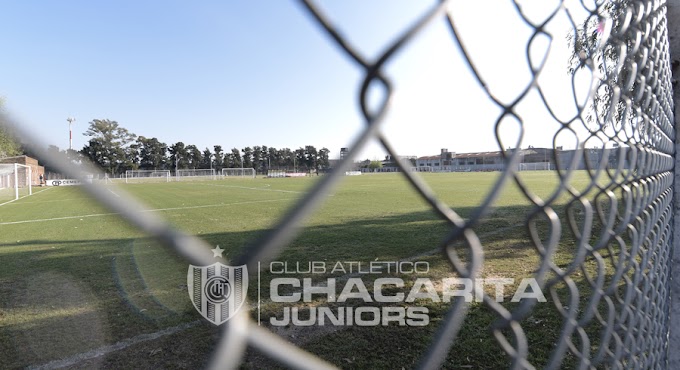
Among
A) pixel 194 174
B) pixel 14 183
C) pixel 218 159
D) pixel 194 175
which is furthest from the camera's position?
pixel 218 159

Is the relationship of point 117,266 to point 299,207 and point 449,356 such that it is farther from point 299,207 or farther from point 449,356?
point 299,207

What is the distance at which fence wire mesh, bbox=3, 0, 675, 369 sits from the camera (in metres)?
0.37

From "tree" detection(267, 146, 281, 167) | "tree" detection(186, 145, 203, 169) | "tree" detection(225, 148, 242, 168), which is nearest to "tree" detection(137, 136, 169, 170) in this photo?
"tree" detection(186, 145, 203, 169)

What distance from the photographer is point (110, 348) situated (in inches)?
107

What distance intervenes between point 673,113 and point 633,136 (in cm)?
67

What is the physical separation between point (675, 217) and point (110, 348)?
10.3 feet

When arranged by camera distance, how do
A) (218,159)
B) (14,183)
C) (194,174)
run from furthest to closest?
(218,159), (194,174), (14,183)

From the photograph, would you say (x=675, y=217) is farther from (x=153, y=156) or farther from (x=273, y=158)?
(x=273, y=158)

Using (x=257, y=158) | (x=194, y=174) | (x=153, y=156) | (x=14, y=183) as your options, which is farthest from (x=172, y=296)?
(x=257, y=158)

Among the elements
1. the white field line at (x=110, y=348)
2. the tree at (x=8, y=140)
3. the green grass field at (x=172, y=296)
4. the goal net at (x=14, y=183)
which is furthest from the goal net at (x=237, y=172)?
the tree at (x=8, y=140)

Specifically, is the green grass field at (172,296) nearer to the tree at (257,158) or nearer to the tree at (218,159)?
the tree at (218,159)

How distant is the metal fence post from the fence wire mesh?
0.03m

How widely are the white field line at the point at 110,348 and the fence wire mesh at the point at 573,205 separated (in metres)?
2.34

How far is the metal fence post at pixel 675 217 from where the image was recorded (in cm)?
161
